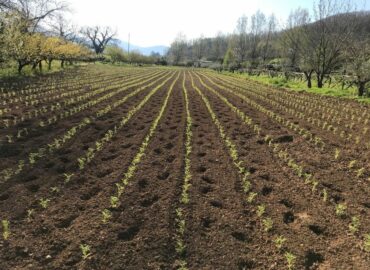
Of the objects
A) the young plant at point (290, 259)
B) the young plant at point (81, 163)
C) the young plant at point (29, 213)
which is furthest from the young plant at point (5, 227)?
the young plant at point (290, 259)

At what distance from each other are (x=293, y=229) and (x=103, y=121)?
7322 millimetres

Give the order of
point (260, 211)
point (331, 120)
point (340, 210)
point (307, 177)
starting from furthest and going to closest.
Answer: point (331, 120), point (307, 177), point (340, 210), point (260, 211)

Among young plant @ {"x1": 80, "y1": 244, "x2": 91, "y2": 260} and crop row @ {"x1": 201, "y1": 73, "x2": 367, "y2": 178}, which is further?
crop row @ {"x1": 201, "y1": 73, "x2": 367, "y2": 178}

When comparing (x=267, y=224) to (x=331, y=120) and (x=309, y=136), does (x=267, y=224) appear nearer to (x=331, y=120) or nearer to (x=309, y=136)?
(x=309, y=136)

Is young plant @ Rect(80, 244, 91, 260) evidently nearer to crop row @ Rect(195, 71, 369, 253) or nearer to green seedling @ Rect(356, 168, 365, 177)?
crop row @ Rect(195, 71, 369, 253)

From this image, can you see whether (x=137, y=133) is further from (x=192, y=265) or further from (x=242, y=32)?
(x=242, y=32)

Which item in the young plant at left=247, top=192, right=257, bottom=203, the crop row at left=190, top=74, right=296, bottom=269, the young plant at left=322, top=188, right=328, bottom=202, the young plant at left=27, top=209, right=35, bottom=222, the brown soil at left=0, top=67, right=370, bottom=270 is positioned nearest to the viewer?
the brown soil at left=0, top=67, right=370, bottom=270

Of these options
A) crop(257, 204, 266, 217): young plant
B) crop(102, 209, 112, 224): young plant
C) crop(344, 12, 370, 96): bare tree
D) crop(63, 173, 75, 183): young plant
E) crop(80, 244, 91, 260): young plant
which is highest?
crop(344, 12, 370, 96): bare tree

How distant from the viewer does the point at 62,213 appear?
4.96 m

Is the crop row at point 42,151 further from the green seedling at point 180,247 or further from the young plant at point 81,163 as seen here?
the green seedling at point 180,247

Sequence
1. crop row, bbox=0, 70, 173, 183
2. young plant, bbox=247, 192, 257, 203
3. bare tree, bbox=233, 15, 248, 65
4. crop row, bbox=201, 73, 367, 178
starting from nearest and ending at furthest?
young plant, bbox=247, 192, 257, 203
crop row, bbox=0, 70, 173, 183
crop row, bbox=201, 73, 367, 178
bare tree, bbox=233, 15, 248, 65

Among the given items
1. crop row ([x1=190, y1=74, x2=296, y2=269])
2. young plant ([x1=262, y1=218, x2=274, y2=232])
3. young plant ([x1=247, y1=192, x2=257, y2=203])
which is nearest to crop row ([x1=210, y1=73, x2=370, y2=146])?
crop row ([x1=190, y1=74, x2=296, y2=269])

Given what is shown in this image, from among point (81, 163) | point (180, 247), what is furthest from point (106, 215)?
point (81, 163)

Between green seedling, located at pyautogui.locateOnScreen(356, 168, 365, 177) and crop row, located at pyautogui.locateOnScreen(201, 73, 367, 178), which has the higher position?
crop row, located at pyautogui.locateOnScreen(201, 73, 367, 178)
